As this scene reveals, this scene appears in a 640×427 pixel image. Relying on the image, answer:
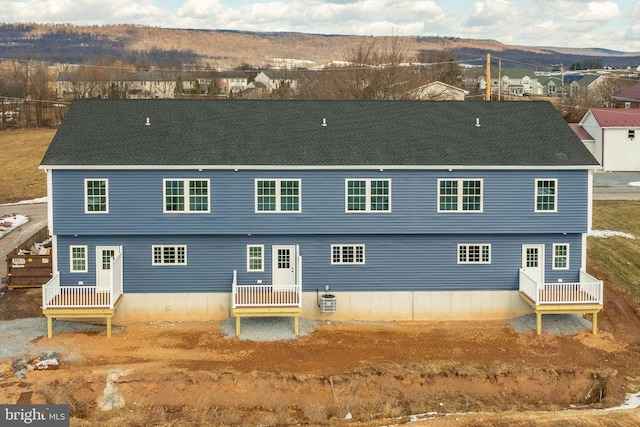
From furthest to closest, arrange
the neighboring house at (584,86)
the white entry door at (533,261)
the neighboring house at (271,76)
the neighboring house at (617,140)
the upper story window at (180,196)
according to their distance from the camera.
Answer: the neighboring house at (271,76) < the neighboring house at (584,86) < the neighboring house at (617,140) < the white entry door at (533,261) < the upper story window at (180,196)

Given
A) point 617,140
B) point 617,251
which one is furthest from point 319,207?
point 617,140

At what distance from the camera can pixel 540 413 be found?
1892 cm

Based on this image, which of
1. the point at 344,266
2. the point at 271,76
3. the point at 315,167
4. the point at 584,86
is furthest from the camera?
the point at 271,76

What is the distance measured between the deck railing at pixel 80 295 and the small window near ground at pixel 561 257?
14.6 metres

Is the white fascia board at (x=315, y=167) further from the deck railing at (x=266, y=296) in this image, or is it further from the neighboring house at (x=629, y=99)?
the neighboring house at (x=629, y=99)

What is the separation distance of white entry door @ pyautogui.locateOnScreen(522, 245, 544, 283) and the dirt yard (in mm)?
2161

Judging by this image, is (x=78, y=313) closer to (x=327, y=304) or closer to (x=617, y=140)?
(x=327, y=304)

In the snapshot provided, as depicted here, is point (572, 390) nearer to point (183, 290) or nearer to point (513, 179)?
point (513, 179)

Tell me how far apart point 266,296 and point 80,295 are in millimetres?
5838

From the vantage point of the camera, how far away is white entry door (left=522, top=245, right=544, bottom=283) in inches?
979

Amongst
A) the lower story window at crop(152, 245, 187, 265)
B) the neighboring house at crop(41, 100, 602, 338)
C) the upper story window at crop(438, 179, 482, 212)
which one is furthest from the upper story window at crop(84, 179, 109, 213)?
the upper story window at crop(438, 179, 482, 212)

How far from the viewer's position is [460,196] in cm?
2430

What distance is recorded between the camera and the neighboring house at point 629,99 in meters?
81.6

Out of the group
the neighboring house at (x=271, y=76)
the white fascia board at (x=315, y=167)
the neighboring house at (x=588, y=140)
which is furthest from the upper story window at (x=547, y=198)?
the neighboring house at (x=271, y=76)
